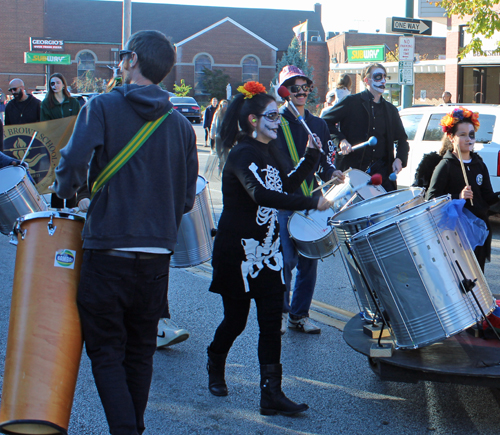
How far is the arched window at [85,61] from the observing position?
66688 millimetres

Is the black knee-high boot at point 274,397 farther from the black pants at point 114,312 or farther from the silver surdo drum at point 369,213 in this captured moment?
the black pants at point 114,312

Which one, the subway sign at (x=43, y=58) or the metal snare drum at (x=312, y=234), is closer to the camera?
the metal snare drum at (x=312, y=234)

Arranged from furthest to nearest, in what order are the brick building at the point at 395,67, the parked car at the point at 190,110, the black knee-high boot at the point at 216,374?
1. the parked car at the point at 190,110
2. the brick building at the point at 395,67
3. the black knee-high boot at the point at 216,374

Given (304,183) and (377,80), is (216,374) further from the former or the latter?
(377,80)

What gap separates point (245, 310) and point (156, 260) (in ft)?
3.02

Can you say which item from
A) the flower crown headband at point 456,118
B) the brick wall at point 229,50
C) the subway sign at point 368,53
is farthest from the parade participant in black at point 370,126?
the brick wall at point 229,50

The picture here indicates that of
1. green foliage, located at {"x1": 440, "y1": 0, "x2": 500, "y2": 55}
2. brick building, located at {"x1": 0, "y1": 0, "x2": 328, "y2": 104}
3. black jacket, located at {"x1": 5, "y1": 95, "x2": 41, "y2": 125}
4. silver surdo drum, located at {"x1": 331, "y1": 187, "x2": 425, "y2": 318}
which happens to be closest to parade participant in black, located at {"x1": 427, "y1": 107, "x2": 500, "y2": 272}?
silver surdo drum, located at {"x1": 331, "y1": 187, "x2": 425, "y2": 318}

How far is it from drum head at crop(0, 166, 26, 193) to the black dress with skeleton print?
9.20 feet

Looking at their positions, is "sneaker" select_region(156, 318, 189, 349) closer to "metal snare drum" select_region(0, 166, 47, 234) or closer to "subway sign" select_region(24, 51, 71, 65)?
A: "metal snare drum" select_region(0, 166, 47, 234)

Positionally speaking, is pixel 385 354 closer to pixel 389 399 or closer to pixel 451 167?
pixel 389 399

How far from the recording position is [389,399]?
11.7ft

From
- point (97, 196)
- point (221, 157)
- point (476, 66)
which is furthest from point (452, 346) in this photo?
point (476, 66)

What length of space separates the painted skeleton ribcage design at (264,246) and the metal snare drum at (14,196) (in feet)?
9.65

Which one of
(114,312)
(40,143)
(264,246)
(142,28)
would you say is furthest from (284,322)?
(142,28)
